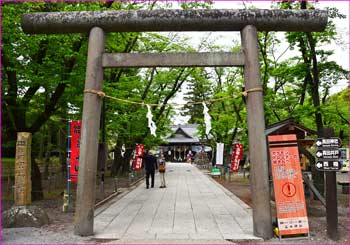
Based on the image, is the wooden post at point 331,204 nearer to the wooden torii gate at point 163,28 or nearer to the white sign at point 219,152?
the wooden torii gate at point 163,28

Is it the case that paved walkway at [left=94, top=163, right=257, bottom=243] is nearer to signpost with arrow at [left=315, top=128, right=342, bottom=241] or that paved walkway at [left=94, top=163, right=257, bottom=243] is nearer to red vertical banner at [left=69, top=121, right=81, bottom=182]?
red vertical banner at [left=69, top=121, right=81, bottom=182]

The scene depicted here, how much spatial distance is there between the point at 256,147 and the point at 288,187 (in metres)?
1.13

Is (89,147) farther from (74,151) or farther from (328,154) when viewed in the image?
(328,154)

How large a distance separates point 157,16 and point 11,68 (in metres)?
5.55

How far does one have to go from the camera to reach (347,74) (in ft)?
39.8

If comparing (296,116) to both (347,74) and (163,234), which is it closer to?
(347,74)

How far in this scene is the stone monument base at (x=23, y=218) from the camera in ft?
24.6

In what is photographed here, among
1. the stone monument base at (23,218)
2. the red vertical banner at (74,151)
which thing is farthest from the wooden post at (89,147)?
the red vertical banner at (74,151)

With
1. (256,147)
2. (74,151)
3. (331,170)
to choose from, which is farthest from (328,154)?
(74,151)

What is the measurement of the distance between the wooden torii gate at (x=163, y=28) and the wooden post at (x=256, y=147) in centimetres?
2

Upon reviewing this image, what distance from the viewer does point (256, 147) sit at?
6820mm

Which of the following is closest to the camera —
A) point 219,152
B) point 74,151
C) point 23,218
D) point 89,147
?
point 89,147

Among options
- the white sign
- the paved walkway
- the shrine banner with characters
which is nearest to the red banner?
the white sign

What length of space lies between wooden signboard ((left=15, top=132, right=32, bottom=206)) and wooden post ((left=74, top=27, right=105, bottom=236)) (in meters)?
1.78
